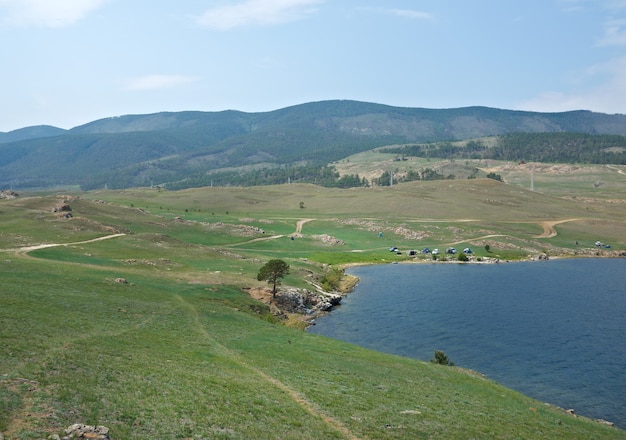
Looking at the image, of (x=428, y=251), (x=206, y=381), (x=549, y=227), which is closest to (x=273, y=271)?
(x=206, y=381)

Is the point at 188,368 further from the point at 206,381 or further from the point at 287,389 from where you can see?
the point at 287,389

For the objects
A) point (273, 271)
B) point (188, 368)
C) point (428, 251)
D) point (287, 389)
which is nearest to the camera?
point (287, 389)

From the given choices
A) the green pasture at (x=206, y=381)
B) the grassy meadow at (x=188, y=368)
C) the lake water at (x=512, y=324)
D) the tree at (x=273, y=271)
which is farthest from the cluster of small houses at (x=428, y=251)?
the green pasture at (x=206, y=381)

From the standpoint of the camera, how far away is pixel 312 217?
192m

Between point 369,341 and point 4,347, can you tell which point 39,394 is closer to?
point 4,347

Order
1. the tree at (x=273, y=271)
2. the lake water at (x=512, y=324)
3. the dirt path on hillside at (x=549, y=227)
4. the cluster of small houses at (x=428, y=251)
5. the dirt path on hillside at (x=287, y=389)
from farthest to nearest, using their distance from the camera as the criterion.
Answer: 1. the dirt path on hillside at (x=549, y=227)
2. the cluster of small houses at (x=428, y=251)
3. the tree at (x=273, y=271)
4. the lake water at (x=512, y=324)
5. the dirt path on hillside at (x=287, y=389)

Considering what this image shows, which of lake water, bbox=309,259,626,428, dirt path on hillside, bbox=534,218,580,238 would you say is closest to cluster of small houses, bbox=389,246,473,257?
lake water, bbox=309,259,626,428

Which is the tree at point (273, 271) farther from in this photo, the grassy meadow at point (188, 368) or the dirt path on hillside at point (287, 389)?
the dirt path on hillside at point (287, 389)

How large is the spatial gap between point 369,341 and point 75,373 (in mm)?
43192

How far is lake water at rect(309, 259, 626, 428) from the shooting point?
176 feet

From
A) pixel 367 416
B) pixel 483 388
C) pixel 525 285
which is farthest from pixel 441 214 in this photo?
pixel 367 416

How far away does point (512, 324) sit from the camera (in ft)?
246

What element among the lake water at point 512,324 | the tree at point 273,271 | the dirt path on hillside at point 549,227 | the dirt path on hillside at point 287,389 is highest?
the tree at point 273,271

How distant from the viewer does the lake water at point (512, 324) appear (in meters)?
53.7
